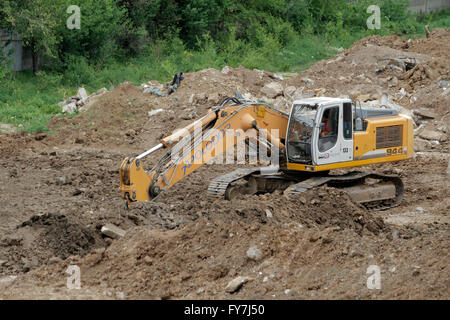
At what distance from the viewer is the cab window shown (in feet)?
38.4

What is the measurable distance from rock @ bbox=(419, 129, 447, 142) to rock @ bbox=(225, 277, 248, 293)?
37.4 ft

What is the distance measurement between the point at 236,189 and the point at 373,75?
12.0 metres

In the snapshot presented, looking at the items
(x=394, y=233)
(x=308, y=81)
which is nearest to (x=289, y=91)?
(x=308, y=81)

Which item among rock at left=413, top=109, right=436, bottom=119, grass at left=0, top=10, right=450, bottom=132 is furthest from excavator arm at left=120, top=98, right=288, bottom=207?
grass at left=0, top=10, right=450, bottom=132

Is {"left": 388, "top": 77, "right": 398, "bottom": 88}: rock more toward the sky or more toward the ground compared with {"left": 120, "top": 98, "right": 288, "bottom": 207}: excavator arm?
more toward the ground

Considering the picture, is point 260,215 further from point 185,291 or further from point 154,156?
point 154,156

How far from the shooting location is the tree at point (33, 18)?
65.6 feet

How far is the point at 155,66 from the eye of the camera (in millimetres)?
24781

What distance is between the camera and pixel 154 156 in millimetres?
16500

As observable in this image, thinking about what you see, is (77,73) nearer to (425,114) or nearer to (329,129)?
(425,114)

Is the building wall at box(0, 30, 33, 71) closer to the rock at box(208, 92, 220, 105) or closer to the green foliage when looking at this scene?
the green foliage

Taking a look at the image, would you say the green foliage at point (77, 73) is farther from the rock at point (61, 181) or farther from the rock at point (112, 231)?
the rock at point (112, 231)

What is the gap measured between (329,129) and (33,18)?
12055mm

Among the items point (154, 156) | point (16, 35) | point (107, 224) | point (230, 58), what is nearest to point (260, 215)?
point (107, 224)
